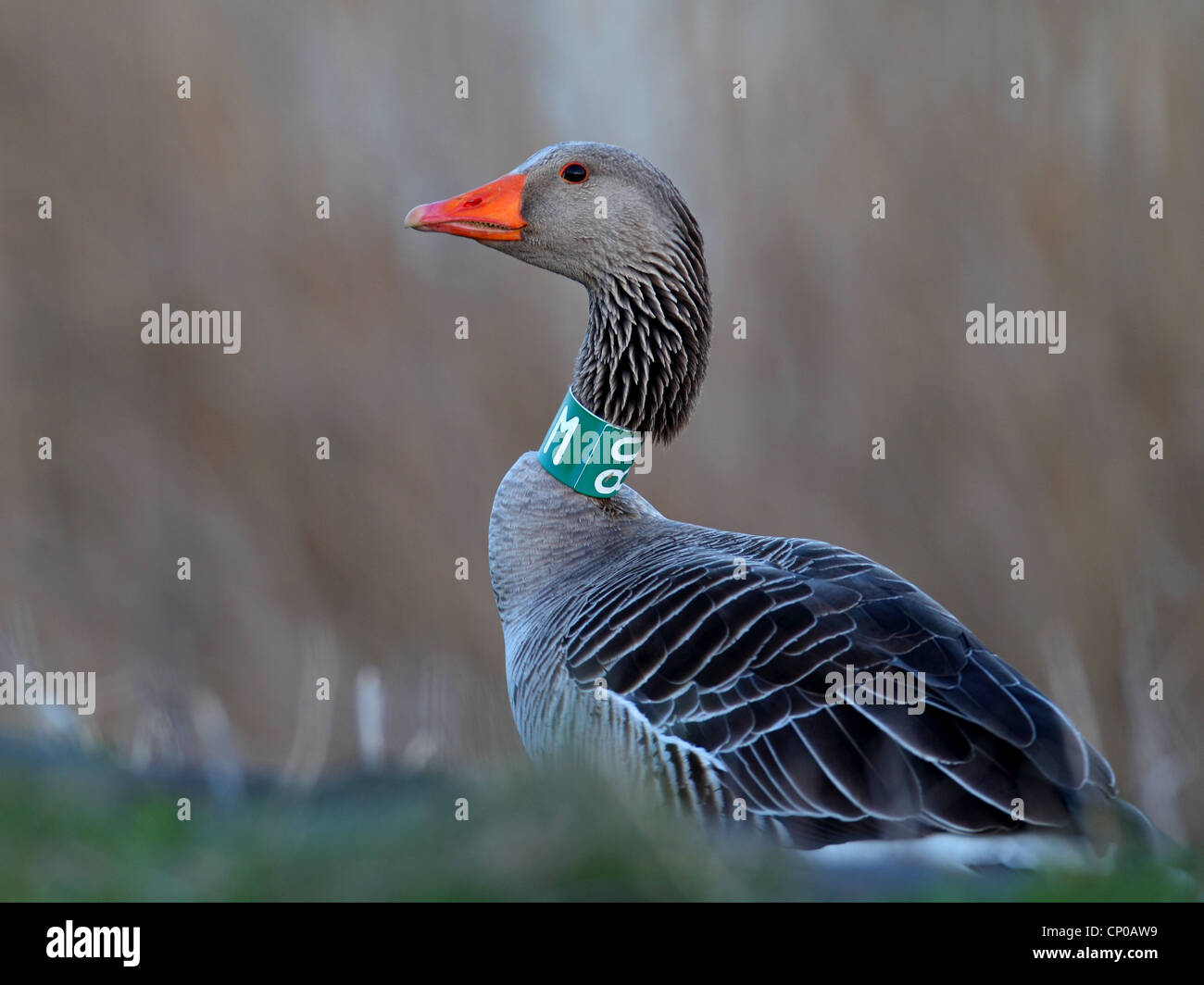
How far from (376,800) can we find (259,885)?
49 cm

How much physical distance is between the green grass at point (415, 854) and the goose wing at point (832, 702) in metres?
0.33

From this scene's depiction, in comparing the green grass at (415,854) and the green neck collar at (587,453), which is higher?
the green neck collar at (587,453)

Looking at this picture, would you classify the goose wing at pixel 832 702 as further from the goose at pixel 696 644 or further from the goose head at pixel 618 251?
the goose head at pixel 618 251

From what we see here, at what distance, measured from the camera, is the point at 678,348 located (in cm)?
437

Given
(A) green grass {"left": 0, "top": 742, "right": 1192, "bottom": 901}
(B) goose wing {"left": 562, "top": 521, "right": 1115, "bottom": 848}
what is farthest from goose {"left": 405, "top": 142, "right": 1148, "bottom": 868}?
(A) green grass {"left": 0, "top": 742, "right": 1192, "bottom": 901}

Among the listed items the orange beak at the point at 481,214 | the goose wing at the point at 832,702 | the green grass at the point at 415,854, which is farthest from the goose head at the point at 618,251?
the green grass at the point at 415,854

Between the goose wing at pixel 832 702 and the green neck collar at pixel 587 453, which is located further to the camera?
the green neck collar at pixel 587 453

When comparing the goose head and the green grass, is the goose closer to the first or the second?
the goose head

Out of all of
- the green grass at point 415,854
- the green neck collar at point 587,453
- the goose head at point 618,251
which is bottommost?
the green grass at point 415,854

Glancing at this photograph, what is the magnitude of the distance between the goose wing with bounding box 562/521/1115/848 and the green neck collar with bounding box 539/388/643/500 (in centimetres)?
67

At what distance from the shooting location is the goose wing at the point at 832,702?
283 cm

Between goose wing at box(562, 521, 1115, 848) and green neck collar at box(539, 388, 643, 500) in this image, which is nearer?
goose wing at box(562, 521, 1115, 848)

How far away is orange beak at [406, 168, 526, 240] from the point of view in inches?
168

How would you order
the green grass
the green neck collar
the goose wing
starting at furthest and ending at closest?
the green neck collar, the goose wing, the green grass
